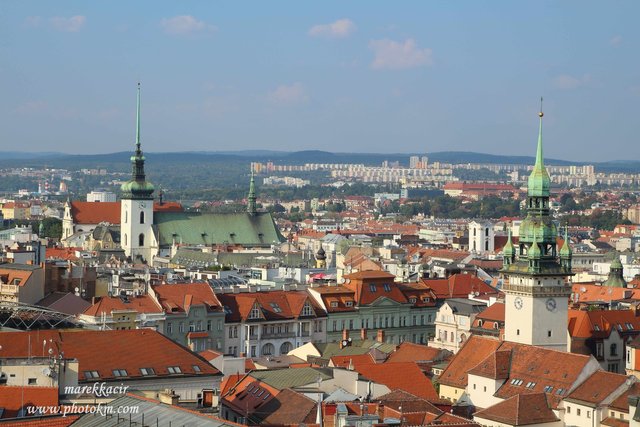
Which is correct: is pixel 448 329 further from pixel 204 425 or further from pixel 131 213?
pixel 131 213

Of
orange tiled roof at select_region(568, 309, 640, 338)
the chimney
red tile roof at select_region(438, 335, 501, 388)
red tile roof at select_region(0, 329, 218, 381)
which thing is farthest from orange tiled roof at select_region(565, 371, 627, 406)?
the chimney

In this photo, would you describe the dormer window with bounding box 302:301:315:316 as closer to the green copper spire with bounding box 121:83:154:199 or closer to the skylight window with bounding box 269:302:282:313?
the skylight window with bounding box 269:302:282:313

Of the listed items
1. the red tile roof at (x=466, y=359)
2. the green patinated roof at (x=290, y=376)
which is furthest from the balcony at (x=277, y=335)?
the green patinated roof at (x=290, y=376)

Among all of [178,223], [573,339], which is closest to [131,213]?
[178,223]

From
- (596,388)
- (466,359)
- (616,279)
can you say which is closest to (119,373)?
(596,388)

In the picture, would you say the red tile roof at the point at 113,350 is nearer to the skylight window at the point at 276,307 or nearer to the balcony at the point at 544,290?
the balcony at the point at 544,290

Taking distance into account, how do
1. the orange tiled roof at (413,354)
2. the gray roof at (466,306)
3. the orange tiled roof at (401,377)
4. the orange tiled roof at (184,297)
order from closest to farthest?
the orange tiled roof at (401,377) < the orange tiled roof at (413,354) < the orange tiled roof at (184,297) < the gray roof at (466,306)
